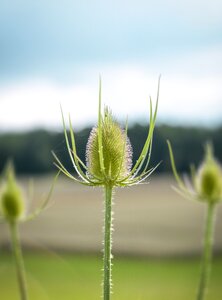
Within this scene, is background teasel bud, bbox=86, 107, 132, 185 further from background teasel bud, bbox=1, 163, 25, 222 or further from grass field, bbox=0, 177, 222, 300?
grass field, bbox=0, 177, 222, 300

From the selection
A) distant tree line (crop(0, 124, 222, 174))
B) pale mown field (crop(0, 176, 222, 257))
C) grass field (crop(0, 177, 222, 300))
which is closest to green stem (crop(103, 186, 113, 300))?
grass field (crop(0, 177, 222, 300))

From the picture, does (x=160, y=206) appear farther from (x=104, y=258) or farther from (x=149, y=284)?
(x=104, y=258)

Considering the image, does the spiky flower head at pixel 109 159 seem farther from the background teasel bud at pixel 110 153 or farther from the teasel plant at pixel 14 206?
the teasel plant at pixel 14 206

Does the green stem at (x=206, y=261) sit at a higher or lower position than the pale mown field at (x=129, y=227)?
higher

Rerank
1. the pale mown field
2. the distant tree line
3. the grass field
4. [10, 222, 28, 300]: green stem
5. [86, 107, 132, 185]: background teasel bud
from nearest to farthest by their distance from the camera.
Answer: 1. [10, 222, 28, 300]: green stem
2. [86, 107, 132, 185]: background teasel bud
3. the grass field
4. the pale mown field
5. the distant tree line

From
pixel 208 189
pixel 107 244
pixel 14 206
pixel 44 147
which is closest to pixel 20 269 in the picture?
pixel 14 206

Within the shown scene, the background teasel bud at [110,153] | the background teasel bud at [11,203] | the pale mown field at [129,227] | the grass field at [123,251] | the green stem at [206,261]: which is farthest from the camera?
the pale mown field at [129,227]

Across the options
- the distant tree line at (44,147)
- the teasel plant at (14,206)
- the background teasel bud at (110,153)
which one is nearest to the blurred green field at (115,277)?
the background teasel bud at (110,153)
